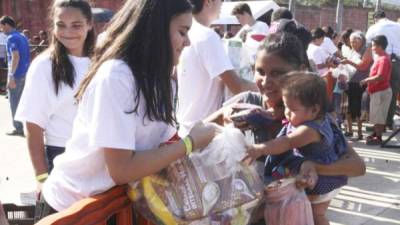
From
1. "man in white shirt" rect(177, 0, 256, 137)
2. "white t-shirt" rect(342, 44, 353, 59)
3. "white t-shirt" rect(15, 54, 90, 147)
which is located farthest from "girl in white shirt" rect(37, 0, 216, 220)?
"white t-shirt" rect(342, 44, 353, 59)

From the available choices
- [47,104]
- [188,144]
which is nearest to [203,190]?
[188,144]

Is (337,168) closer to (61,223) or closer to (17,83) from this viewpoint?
(61,223)

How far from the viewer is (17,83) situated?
885cm

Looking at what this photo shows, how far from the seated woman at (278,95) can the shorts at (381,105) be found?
20.7 feet

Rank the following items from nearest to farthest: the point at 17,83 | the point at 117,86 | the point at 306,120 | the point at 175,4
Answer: the point at 117,86 → the point at 175,4 → the point at 306,120 → the point at 17,83

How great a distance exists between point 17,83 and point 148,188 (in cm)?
777

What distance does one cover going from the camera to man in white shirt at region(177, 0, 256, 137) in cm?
317

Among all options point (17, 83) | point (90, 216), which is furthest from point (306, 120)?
point (17, 83)

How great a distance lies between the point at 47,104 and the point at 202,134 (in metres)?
1.22

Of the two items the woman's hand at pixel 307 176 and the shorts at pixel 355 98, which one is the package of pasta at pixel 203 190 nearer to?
the woman's hand at pixel 307 176

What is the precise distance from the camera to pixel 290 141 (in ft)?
6.57

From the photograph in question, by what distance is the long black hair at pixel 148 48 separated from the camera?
1.68 m

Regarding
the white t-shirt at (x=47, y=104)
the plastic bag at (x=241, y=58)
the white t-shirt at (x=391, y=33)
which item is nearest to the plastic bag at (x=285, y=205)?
the white t-shirt at (x=47, y=104)

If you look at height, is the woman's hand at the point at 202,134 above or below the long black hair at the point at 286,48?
below
